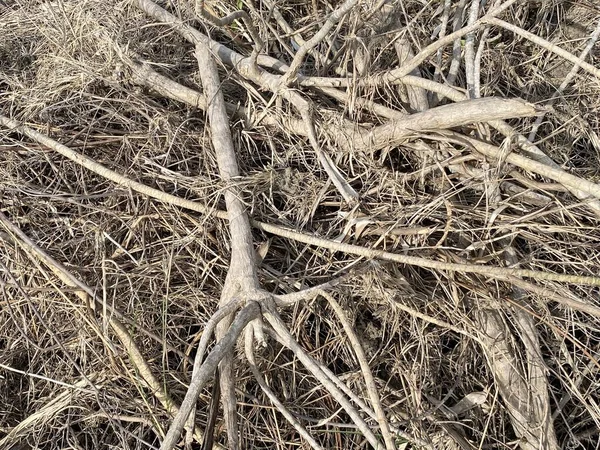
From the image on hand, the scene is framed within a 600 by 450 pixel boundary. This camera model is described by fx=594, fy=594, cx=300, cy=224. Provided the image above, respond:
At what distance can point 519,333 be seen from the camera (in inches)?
57.9

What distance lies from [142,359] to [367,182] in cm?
72

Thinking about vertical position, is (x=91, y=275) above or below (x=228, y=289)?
above

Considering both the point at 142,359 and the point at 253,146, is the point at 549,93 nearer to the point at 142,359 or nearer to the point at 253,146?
the point at 253,146

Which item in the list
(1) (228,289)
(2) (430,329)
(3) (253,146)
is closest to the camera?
(1) (228,289)

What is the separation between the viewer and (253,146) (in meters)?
1.67

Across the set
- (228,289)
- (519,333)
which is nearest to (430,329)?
(519,333)

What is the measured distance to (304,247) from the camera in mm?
1546

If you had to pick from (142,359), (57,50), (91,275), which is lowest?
(142,359)

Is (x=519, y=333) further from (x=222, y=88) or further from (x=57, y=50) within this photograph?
(x=57, y=50)

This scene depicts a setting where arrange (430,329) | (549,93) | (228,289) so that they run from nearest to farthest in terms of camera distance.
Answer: (228,289) → (430,329) → (549,93)

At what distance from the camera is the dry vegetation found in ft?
4.69

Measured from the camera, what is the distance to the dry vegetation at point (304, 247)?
4.69ft

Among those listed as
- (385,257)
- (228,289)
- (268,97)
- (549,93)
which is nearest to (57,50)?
(268,97)

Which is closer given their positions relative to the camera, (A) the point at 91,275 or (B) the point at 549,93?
(A) the point at 91,275
